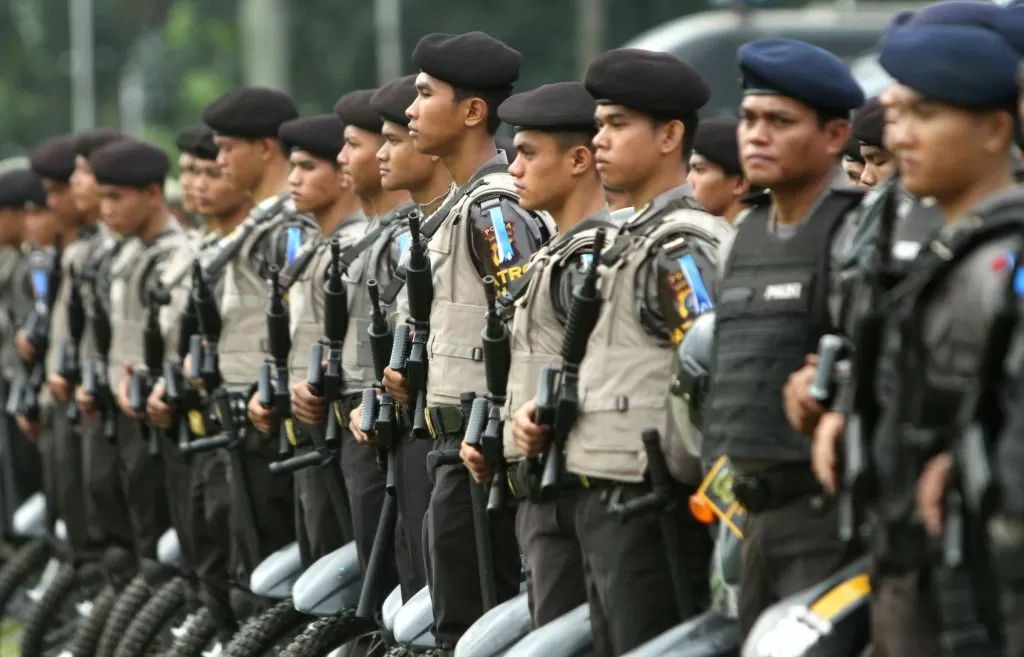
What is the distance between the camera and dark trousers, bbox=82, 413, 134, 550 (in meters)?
12.3

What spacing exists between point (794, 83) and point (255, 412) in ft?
13.7

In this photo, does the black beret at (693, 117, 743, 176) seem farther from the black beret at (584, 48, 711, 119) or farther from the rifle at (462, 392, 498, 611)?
the rifle at (462, 392, 498, 611)

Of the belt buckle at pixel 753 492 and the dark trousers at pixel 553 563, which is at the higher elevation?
the belt buckle at pixel 753 492

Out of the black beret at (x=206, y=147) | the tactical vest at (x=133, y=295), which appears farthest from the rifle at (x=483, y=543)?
the tactical vest at (x=133, y=295)

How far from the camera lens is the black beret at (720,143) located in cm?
832

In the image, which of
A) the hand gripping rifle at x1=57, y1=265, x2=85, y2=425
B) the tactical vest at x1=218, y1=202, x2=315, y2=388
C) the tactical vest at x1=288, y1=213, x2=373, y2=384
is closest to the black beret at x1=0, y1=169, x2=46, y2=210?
the hand gripping rifle at x1=57, y1=265, x2=85, y2=425

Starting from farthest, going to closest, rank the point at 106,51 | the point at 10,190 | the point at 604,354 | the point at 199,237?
the point at 106,51
the point at 10,190
the point at 199,237
the point at 604,354

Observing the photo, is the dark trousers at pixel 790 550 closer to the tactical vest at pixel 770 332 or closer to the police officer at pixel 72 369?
the tactical vest at pixel 770 332

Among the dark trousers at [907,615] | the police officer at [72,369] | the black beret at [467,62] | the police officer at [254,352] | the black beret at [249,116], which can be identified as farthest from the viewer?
the police officer at [72,369]

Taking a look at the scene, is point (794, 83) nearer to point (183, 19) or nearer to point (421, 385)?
point (421, 385)

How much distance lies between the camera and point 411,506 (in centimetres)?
895

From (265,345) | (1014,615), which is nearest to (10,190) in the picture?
(265,345)

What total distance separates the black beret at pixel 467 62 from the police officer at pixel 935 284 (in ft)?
10.3

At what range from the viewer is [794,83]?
647 centimetres
